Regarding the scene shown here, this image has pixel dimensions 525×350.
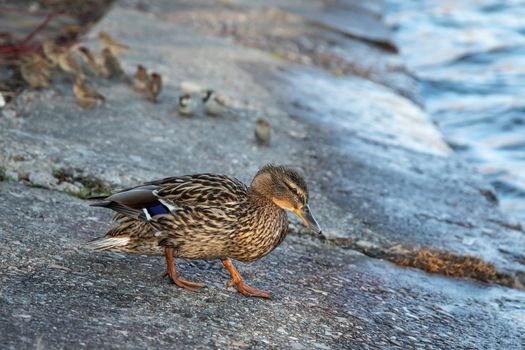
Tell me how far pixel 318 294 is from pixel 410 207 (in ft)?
6.74

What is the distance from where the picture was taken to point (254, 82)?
881 cm

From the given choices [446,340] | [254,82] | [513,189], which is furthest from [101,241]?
[513,189]

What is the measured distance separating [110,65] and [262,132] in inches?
64.2

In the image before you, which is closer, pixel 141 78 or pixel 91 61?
pixel 141 78

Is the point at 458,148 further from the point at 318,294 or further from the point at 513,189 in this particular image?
the point at 318,294

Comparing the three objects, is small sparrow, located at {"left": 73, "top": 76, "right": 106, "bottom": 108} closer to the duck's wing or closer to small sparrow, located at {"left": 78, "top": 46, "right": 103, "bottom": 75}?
small sparrow, located at {"left": 78, "top": 46, "right": 103, "bottom": 75}

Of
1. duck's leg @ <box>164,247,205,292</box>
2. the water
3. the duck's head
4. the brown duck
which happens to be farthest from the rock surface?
the water

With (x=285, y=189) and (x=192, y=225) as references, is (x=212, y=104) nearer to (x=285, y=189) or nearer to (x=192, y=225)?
(x=285, y=189)

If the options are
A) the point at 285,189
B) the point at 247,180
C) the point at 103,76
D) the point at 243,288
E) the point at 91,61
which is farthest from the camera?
the point at 103,76

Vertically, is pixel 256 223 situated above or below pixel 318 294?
above

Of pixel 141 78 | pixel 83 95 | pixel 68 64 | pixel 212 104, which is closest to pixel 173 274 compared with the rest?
pixel 83 95

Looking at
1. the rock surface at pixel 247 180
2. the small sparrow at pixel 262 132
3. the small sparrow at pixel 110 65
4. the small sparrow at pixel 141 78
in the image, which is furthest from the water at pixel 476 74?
the small sparrow at pixel 110 65

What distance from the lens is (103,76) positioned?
305 inches

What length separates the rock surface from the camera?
13.2ft
